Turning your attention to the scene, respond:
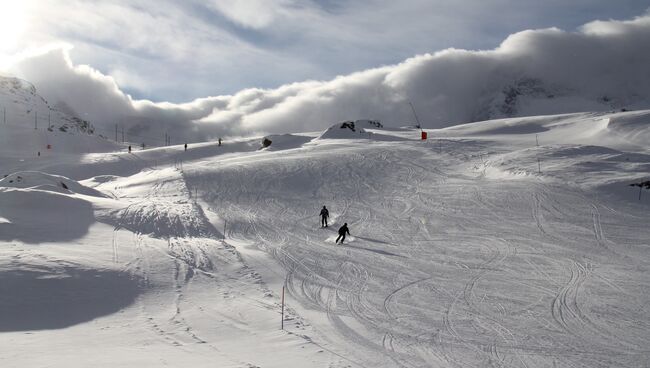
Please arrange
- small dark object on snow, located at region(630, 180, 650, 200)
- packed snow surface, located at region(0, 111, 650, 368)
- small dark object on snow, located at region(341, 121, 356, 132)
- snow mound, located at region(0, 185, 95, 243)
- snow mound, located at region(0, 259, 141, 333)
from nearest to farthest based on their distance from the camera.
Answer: packed snow surface, located at region(0, 111, 650, 368) → snow mound, located at region(0, 259, 141, 333) → snow mound, located at region(0, 185, 95, 243) → small dark object on snow, located at region(630, 180, 650, 200) → small dark object on snow, located at region(341, 121, 356, 132)

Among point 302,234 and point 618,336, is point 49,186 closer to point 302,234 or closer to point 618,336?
point 302,234

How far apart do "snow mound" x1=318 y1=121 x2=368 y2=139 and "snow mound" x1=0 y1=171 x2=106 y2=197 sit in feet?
128

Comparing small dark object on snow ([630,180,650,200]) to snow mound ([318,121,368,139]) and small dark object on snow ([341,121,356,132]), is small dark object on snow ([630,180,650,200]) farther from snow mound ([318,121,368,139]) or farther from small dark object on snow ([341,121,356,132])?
small dark object on snow ([341,121,356,132])

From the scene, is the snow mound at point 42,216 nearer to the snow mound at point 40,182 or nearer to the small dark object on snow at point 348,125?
the snow mound at point 40,182

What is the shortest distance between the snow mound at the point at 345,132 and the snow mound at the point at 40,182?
38931mm

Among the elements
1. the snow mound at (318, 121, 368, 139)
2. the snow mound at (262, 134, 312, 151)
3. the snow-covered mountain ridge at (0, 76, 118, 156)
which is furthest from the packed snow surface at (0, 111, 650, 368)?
the snow-covered mountain ridge at (0, 76, 118, 156)

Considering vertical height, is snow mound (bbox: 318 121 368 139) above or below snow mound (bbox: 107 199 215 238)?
above

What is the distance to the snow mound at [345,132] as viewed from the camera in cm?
6819

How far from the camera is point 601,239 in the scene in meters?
22.6

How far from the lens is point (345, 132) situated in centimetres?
6950

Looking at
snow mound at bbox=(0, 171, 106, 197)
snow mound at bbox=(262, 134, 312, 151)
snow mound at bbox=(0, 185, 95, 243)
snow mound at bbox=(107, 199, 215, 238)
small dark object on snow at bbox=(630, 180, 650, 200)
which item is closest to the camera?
snow mound at bbox=(0, 185, 95, 243)

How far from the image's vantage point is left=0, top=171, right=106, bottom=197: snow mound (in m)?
29.6

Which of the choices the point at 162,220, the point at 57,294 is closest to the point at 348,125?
the point at 162,220

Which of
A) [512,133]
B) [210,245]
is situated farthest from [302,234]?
[512,133]
